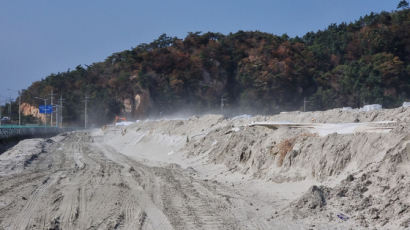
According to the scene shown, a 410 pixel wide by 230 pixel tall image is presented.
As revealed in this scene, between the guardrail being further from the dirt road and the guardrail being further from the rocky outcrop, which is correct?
the rocky outcrop

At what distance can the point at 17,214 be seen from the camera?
9.85 metres

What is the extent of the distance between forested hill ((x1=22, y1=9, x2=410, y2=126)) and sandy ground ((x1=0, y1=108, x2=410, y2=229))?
160 feet

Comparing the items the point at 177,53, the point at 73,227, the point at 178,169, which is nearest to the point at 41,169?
the point at 178,169

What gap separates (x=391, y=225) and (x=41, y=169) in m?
16.2

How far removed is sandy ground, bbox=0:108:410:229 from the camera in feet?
29.1

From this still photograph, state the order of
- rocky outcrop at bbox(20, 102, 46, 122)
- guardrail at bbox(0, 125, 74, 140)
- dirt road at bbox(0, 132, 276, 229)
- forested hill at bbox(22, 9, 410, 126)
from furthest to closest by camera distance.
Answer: rocky outcrop at bbox(20, 102, 46, 122) < forested hill at bbox(22, 9, 410, 126) < guardrail at bbox(0, 125, 74, 140) < dirt road at bbox(0, 132, 276, 229)

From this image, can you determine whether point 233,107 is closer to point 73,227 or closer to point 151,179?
point 151,179

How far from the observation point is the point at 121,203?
11.0 m

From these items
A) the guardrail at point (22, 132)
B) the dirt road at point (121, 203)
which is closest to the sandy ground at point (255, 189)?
the dirt road at point (121, 203)

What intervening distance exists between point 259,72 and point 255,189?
69.3 metres

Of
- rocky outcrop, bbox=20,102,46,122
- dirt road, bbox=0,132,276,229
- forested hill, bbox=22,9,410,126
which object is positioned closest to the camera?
dirt road, bbox=0,132,276,229

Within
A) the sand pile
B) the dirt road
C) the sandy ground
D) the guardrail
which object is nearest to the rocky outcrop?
the guardrail

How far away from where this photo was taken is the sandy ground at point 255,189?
8.88m

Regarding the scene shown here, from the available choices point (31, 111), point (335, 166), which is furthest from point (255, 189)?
point (31, 111)
